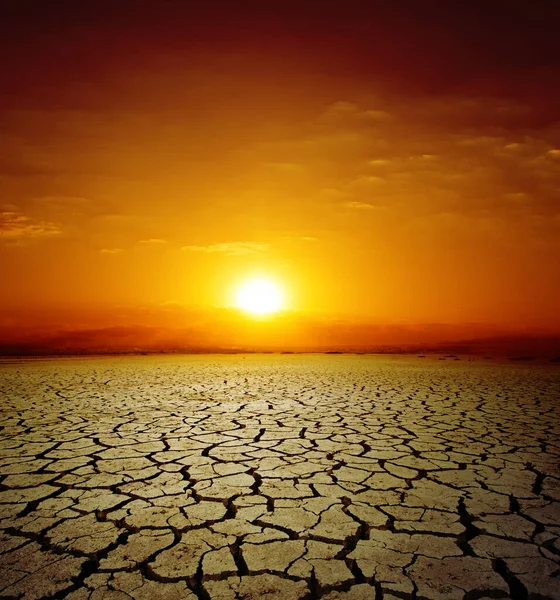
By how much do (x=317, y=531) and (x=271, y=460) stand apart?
1.19m

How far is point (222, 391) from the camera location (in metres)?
7.41

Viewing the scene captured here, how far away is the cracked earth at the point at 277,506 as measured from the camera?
176cm

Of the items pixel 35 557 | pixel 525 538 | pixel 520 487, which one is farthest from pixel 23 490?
pixel 520 487

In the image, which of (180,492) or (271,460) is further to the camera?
(271,460)

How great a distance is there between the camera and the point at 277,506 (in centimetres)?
247

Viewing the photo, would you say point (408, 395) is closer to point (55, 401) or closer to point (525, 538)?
point (525, 538)

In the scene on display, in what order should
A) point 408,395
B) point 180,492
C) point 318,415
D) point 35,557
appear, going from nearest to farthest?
point 35,557
point 180,492
point 318,415
point 408,395

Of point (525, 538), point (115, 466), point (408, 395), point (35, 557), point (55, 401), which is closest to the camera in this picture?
point (35, 557)

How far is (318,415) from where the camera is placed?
5.23 metres

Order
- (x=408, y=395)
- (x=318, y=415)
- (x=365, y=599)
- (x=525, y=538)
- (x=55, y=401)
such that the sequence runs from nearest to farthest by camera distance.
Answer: (x=365, y=599) < (x=525, y=538) < (x=318, y=415) < (x=55, y=401) < (x=408, y=395)

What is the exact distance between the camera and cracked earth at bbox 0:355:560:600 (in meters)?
1.76

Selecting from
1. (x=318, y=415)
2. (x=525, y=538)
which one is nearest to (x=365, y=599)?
(x=525, y=538)

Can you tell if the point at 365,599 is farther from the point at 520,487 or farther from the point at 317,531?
the point at 520,487

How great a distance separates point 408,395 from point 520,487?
435 centimetres
